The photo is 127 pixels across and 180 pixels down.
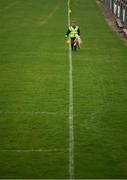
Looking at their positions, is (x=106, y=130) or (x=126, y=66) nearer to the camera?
(x=106, y=130)

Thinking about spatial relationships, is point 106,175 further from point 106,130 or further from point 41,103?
point 41,103

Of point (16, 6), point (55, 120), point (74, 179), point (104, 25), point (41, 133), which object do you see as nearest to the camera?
point (74, 179)

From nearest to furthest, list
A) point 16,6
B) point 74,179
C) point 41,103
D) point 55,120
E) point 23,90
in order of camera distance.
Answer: point 74,179, point 55,120, point 41,103, point 23,90, point 16,6

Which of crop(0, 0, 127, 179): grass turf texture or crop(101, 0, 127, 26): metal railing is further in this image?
crop(101, 0, 127, 26): metal railing

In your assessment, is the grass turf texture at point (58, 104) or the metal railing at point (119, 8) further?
the metal railing at point (119, 8)

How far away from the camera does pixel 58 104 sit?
65.1ft

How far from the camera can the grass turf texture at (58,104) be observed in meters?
14.5

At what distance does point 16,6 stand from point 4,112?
39894 millimetres

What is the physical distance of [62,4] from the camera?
2367 inches

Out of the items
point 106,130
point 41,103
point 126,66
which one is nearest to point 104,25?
point 126,66

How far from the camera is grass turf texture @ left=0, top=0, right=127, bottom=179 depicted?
14453mm

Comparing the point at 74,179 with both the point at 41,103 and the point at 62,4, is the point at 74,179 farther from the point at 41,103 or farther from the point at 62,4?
the point at 62,4

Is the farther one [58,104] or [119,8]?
[119,8]

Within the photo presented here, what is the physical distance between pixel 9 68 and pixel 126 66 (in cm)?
611
